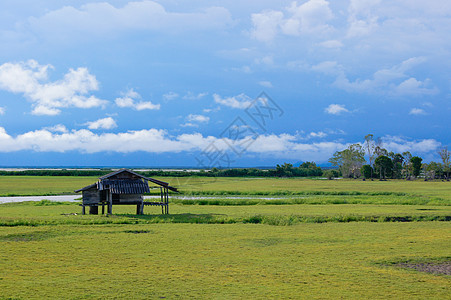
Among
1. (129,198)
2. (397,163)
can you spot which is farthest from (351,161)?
Result: (129,198)

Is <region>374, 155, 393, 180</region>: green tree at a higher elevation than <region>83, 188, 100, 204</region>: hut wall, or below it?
higher

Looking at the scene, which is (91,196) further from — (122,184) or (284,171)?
(284,171)

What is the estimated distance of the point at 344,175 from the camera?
131m

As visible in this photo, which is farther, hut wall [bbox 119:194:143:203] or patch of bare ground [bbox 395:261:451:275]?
hut wall [bbox 119:194:143:203]

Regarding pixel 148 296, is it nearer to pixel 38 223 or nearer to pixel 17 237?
pixel 17 237

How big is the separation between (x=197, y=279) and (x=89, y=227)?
12578 mm

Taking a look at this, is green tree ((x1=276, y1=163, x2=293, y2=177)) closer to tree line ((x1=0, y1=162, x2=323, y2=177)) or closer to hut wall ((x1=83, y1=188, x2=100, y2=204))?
tree line ((x1=0, y1=162, x2=323, y2=177))

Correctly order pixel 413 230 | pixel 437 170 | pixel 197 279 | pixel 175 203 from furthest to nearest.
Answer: pixel 437 170
pixel 175 203
pixel 413 230
pixel 197 279

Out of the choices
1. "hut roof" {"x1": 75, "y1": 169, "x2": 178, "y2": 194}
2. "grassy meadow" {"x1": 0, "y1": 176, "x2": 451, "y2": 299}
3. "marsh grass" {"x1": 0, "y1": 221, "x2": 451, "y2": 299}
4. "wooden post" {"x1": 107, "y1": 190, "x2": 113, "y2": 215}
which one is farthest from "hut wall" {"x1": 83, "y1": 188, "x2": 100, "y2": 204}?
"marsh grass" {"x1": 0, "y1": 221, "x2": 451, "y2": 299}

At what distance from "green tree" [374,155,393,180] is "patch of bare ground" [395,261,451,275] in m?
104

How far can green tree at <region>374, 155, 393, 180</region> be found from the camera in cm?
11425

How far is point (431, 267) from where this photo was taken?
1430cm

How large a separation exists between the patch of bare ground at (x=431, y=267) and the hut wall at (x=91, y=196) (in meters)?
21.9

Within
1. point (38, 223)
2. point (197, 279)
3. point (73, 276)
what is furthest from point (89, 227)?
point (197, 279)
